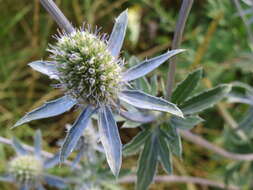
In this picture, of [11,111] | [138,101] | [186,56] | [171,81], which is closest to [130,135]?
[186,56]

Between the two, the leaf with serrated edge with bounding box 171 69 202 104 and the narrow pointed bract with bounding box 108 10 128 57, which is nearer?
the narrow pointed bract with bounding box 108 10 128 57

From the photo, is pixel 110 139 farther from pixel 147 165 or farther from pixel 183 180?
pixel 183 180

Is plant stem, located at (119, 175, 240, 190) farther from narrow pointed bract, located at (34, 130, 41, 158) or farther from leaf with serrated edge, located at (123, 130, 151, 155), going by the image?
leaf with serrated edge, located at (123, 130, 151, 155)

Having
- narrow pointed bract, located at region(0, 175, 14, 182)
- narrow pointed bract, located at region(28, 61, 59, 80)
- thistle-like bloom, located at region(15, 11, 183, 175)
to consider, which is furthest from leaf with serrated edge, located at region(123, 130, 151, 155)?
narrow pointed bract, located at region(0, 175, 14, 182)

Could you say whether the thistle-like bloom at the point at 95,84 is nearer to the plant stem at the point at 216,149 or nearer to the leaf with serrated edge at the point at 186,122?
the leaf with serrated edge at the point at 186,122

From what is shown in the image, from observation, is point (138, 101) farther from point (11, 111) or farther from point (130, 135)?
point (11, 111)

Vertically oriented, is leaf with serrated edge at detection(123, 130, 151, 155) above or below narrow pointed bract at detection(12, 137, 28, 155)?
Answer: below

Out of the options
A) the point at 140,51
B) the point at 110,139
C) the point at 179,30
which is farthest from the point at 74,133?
the point at 140,51
